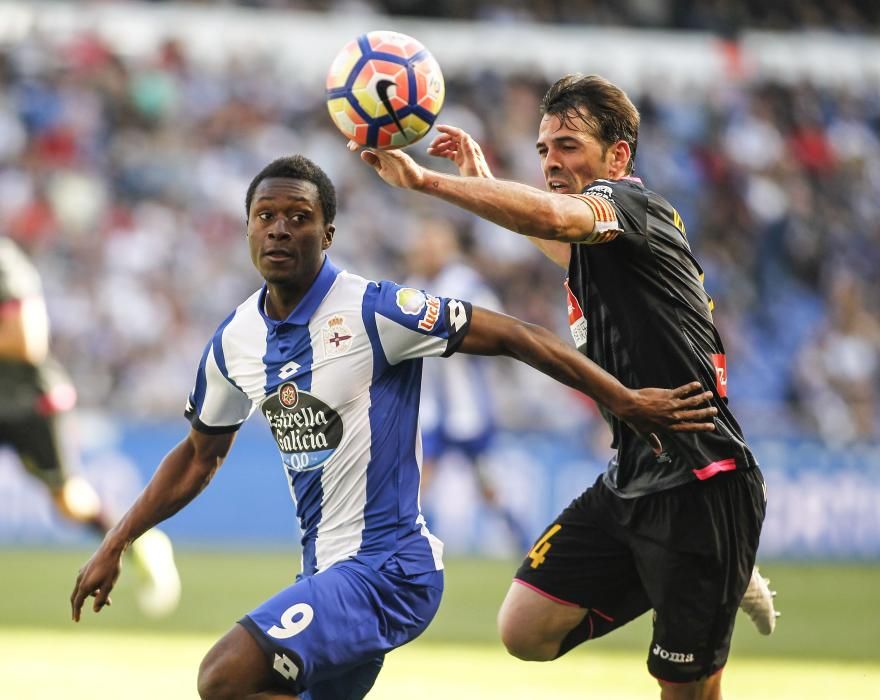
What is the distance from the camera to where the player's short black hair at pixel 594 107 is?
5660 mm

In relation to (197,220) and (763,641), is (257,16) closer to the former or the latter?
(197,220)

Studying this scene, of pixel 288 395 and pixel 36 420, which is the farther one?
pixel 36 420

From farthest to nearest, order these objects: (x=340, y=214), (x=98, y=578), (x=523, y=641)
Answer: (x=340, y=214) → (x=523, y=641) → (x=98, y=578)

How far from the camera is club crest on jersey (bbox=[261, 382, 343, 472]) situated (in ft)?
17.5

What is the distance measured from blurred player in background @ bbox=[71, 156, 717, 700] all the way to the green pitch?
296 centimetres

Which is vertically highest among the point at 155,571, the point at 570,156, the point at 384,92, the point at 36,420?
the point at 384,92

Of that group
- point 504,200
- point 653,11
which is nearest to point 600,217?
point 504,200

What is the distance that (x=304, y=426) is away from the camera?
535cm

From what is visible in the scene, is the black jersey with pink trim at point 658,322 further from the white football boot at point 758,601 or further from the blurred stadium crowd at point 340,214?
the blurred stadium crowd at point 340,214

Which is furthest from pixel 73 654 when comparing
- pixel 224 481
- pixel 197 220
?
pixel 197 220

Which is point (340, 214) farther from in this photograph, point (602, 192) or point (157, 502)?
point (602, 192)

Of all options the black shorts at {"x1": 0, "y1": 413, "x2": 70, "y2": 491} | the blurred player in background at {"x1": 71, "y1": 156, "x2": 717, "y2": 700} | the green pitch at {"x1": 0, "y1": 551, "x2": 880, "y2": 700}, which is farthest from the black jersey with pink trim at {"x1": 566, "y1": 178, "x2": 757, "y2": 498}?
the black shorts at {"x1": 0, "y1": 413, "x2": 70, "y2": 491}

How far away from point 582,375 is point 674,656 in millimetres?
1281

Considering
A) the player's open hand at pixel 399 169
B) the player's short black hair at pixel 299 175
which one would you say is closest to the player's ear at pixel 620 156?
the player's open hand at pixel 399 169
